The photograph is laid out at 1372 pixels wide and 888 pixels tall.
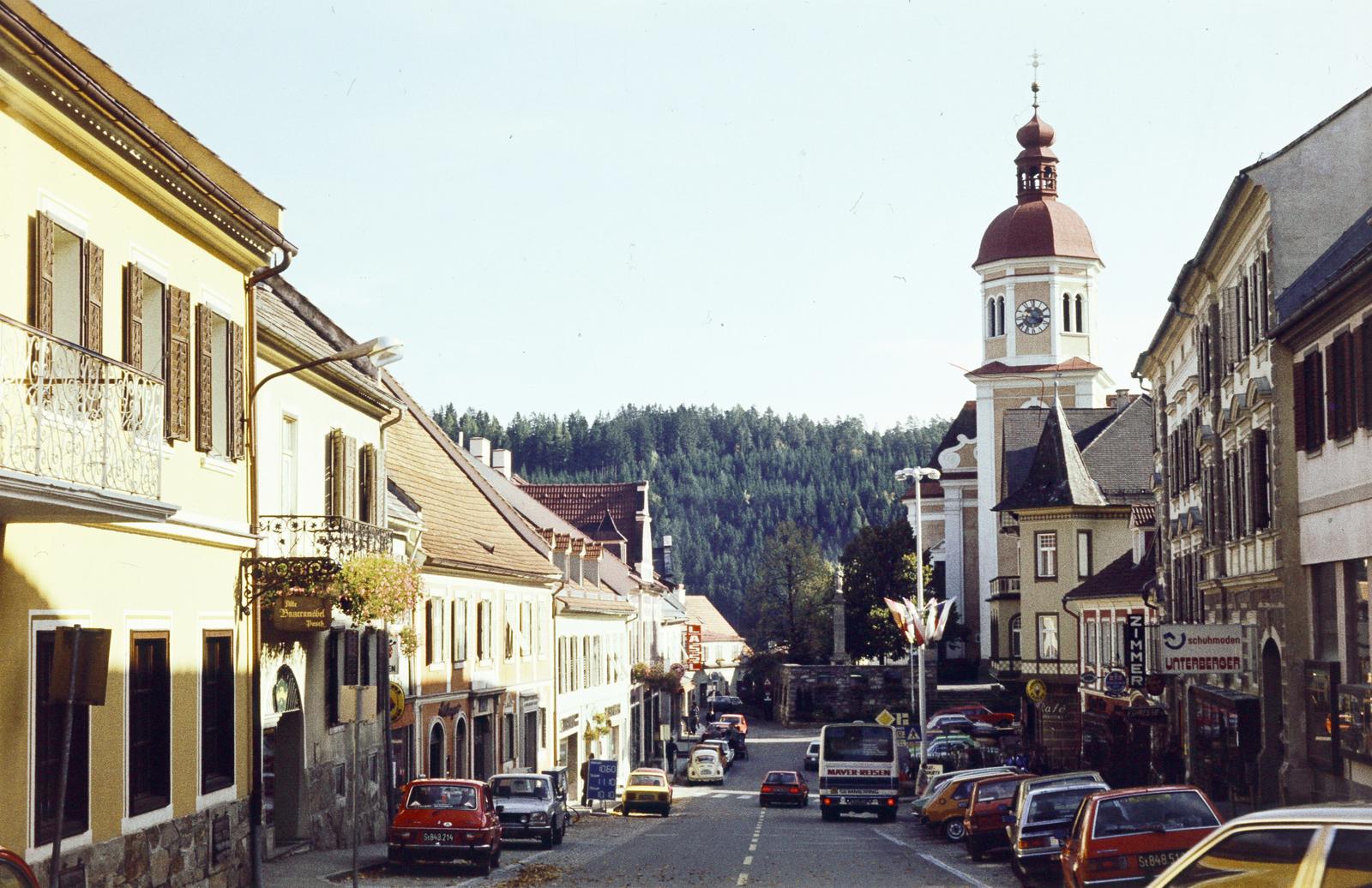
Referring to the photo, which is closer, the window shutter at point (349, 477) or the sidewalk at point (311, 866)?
the sidewalk at point (311, 866)

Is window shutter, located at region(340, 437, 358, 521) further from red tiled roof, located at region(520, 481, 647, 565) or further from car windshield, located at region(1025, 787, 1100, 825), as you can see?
red tiled roof, located at region(520, 481, 647, 565)

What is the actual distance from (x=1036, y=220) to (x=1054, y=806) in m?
81.0

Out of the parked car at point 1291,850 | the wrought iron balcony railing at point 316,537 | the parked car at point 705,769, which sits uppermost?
the wrought iron balcony railing at point 316,537

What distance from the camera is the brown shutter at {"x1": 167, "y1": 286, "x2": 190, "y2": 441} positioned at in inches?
773

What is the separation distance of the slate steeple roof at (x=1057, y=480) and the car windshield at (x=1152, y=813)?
4830 cm

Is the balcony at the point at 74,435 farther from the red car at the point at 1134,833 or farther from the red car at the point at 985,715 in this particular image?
the red car at the point at 985,715

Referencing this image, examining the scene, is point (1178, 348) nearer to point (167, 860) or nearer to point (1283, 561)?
point (1283, 561)

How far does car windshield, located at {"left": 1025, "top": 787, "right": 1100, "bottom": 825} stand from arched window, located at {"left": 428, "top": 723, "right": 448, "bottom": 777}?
56.9 ft

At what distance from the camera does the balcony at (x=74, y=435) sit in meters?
13.2

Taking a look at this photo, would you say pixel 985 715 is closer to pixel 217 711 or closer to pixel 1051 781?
pixel 1051 781

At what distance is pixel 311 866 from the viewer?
2627 cm

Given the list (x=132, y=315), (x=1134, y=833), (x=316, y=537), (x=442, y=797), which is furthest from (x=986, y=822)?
(x=132, y=315)

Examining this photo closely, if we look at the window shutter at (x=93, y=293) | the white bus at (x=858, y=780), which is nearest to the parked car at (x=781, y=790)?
the white bus at (x=858, y=780)

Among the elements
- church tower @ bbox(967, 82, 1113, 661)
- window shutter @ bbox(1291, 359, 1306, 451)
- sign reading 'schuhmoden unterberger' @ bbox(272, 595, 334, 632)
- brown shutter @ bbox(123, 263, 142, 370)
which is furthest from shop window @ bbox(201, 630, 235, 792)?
church tower @ bbox(967, 82, 1113, 661)
